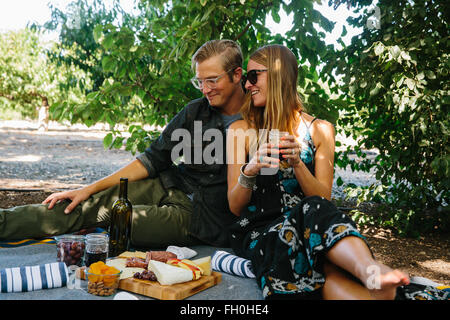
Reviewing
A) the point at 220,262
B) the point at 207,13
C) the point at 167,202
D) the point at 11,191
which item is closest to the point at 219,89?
the point at 207,13

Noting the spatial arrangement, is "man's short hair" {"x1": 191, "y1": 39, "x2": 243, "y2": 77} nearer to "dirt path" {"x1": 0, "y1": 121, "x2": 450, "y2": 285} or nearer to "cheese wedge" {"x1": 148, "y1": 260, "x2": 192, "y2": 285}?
"cheese wedge" {"x1": 148, "y1": 260, "x2": 192, "y2": 285}

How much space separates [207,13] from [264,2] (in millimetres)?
749

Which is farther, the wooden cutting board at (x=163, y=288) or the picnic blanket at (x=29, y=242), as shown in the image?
the picnic blanket at (x=29, y=242)

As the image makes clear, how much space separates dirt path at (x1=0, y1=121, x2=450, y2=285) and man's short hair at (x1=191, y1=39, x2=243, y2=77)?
2.65m

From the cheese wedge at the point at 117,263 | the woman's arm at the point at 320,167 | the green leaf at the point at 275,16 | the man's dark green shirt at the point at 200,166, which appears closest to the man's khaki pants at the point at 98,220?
the man's dark green shirt at the point at 200,166

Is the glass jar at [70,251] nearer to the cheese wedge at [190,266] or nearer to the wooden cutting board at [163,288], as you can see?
the wooden cutting board at [163,288]

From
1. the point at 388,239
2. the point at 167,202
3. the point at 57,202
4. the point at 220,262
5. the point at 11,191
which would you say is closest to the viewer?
the point at 220,262

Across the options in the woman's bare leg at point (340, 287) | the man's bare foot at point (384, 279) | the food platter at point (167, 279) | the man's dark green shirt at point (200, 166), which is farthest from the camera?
the man's dark green shirt at point (200, 166)

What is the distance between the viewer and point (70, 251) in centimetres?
234

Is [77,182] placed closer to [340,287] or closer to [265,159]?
[265,159]

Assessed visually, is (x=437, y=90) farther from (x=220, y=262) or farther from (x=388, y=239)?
(x=220, y=262)

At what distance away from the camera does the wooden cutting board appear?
2002 mm

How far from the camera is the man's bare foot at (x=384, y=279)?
1521mm

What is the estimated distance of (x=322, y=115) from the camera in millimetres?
3840
